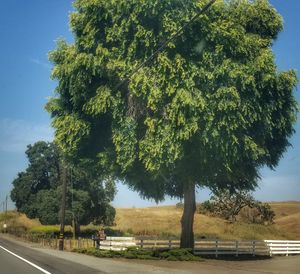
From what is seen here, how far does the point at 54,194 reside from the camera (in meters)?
72.1

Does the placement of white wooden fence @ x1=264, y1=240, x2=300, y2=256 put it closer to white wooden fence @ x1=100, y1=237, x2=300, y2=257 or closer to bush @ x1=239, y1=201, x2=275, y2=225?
white wooden fence @ x1=100, y1=237, x2=300, y2=257

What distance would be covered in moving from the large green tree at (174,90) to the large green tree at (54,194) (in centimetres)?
2539

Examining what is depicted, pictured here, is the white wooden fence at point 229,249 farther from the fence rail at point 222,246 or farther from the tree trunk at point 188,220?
the tree trunk at point 188,220

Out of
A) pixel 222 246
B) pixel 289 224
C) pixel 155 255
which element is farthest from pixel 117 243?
pixel 289 224

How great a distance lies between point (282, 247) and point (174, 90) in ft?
57.7

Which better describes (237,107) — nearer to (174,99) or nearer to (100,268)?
(174,99)

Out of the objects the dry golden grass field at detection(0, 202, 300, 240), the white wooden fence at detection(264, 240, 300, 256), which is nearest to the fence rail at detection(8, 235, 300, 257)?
the white wooden fence at detection(264, 240, 300, 256)

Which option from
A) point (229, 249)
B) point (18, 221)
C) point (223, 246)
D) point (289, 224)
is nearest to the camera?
point (229, 249)

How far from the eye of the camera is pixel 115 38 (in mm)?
30062

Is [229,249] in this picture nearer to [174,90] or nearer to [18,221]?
[174,90]

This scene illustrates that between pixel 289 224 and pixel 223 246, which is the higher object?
pixel 289 224

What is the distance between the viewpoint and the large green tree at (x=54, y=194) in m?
67.2

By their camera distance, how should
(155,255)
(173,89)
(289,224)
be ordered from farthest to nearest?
1. (289,224)
2. (155,255)
3. (173,89)

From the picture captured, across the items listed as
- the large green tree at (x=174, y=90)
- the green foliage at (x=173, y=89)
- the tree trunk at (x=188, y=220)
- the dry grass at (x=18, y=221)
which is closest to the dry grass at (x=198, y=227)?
the dry grass at (x=18, y=221)
